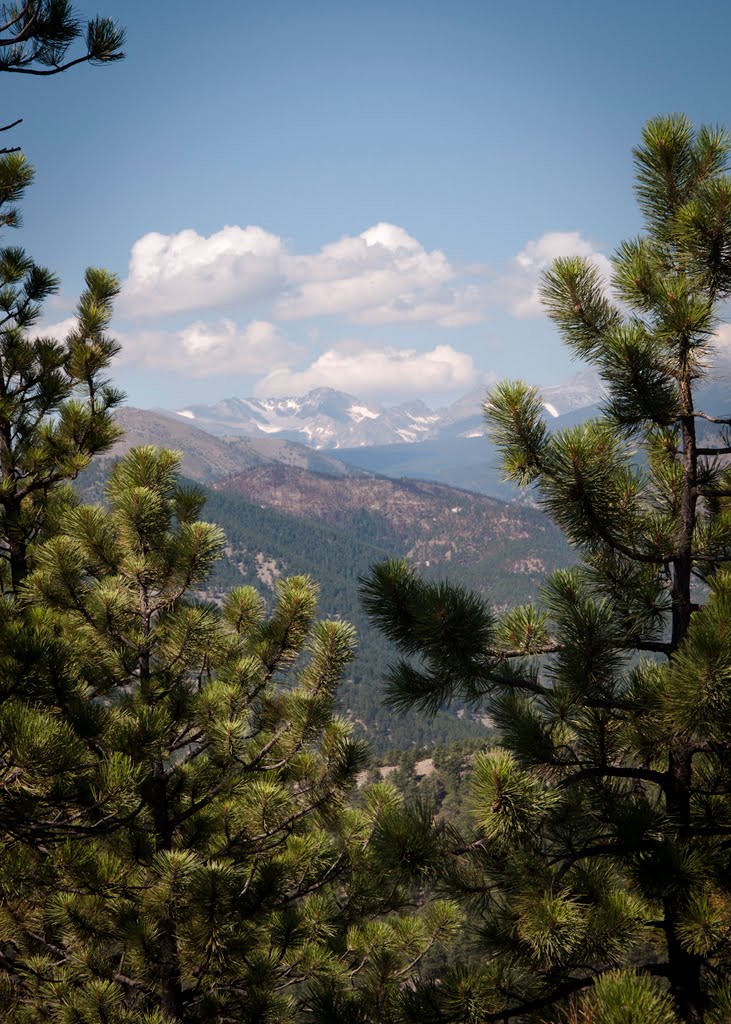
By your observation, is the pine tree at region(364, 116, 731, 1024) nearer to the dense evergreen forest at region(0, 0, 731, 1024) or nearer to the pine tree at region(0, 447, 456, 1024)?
the dense evergreen forest at region(0, 0, 731, 1024)

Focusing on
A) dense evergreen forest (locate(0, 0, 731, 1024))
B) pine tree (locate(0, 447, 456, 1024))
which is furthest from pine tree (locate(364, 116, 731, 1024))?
pine tree (locate(0, 447, 456, 1024))

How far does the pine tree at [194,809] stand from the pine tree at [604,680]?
6.77ft

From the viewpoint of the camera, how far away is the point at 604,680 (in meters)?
4.63

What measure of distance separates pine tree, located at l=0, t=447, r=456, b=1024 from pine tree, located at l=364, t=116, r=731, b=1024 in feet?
6.77

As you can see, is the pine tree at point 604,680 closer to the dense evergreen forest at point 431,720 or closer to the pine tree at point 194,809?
the dense evergreen forest at point 431,720

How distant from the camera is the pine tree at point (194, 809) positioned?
6496mm

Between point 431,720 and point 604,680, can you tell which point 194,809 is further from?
point 604,680

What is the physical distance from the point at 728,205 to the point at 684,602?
2.81 meters

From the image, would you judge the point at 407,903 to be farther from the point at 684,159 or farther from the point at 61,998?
the point at 684,159

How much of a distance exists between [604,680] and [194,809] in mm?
5046

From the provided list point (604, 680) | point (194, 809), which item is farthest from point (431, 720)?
point (194, 809)

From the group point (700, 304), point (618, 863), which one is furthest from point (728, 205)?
point (618, 863)

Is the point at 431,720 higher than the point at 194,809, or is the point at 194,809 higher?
the point at 431,720

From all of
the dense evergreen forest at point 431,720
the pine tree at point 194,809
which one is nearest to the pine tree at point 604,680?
the dense evergreen forest at point 431,720
